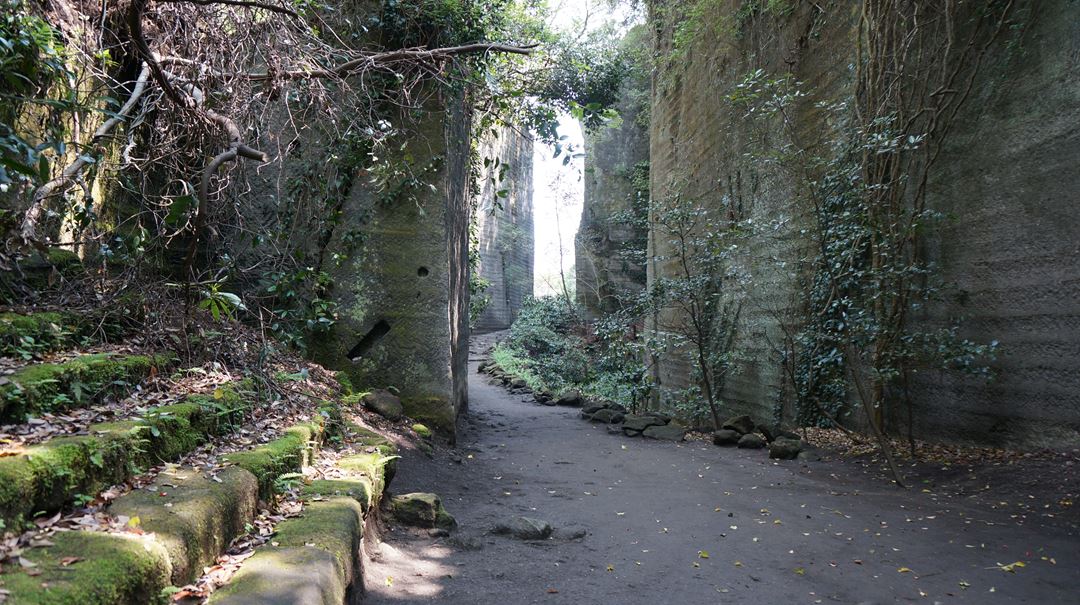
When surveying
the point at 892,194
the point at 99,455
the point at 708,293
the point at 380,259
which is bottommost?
the point at 99,455

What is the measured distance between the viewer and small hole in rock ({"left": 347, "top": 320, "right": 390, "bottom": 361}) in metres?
6.45

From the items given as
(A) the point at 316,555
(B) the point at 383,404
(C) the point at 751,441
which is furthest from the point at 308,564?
(C) the point at 751,441

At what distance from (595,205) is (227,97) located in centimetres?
1682

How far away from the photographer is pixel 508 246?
25797 millimetres

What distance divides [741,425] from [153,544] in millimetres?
7082

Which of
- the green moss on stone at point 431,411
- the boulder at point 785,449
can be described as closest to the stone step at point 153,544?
the green moss on stone at point 431,411

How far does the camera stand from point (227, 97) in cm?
477

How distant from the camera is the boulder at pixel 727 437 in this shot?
753 centimetres

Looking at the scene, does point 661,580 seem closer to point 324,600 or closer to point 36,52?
point 324,600

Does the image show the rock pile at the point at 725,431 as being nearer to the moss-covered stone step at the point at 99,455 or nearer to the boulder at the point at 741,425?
the boulder at the point at 741,425

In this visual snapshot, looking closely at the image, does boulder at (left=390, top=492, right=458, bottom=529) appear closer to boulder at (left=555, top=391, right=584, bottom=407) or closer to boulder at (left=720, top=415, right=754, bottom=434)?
boulder at (left=720, top=415, right=754, bottom=434)

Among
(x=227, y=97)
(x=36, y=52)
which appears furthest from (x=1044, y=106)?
(x=36, y=52)

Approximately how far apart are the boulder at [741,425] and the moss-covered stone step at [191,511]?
253 inches

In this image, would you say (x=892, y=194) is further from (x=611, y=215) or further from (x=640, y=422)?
(x=611, y=215)
